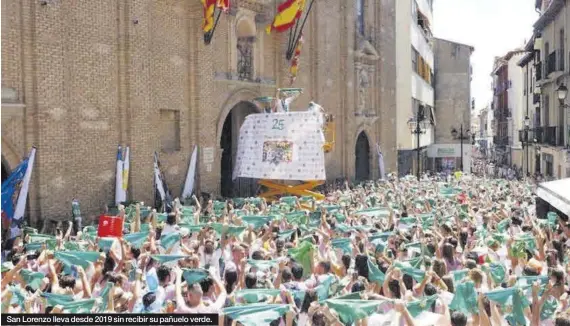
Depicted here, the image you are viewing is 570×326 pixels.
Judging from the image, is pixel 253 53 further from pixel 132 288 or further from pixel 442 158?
pixel 442 158

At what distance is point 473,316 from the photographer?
632cm

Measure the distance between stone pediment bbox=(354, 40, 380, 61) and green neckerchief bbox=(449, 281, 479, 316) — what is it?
24.8m

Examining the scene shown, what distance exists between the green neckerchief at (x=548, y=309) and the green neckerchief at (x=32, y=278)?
5.52m

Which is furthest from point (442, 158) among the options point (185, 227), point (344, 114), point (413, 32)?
point (185, 227)

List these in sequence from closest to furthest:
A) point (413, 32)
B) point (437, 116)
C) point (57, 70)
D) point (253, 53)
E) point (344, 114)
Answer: point (57, 70) → point (253, 53) → point (344, 114) → point (413, 32) → point (437, 116)

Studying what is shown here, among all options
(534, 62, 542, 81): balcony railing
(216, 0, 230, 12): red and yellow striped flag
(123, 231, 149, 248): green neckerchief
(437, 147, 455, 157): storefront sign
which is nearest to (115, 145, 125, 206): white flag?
(216, 0, 230, 12): red and yellow striped flag

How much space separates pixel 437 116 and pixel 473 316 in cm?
4929

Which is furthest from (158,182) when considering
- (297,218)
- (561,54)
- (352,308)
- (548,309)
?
(561,54)

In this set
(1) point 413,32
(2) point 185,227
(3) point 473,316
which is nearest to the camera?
(3) point 473,316

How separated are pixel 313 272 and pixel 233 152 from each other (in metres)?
16.2

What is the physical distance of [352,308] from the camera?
6297mm

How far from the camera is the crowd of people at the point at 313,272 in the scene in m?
6.35

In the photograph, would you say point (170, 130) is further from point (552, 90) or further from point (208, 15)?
point (552, 90)

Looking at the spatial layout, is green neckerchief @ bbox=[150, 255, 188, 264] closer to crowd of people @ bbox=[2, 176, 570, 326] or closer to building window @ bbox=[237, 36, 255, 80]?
crowd of people @ bbox=[2, 176, 570, 326]
